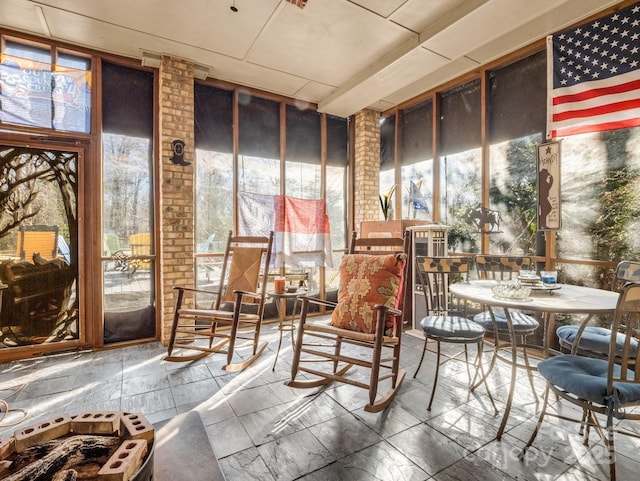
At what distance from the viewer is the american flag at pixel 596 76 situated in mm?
2781

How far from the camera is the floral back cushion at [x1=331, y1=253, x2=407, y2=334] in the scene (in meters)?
2.46

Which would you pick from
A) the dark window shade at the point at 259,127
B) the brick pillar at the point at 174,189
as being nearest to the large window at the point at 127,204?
the brick pillar at the point at 174,189

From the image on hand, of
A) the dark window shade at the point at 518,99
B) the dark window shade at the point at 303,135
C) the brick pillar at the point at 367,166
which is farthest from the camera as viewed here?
the brick pillar at the point at 367,166

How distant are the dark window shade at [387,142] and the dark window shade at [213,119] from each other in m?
2.51

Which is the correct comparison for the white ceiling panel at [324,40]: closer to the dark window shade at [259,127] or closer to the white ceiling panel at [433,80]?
the dark window shade at [259,127]

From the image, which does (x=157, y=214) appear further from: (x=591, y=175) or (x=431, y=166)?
(x=591, y=175)

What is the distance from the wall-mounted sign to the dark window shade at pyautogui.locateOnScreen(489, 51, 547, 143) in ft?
0.91

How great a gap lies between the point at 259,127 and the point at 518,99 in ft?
10.9

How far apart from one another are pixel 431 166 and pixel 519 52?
63.7 inches

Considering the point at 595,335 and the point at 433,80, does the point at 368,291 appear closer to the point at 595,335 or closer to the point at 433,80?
the point at 595,335

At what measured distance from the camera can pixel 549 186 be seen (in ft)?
11.1

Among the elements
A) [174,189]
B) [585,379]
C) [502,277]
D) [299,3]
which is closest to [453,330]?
[585,379]

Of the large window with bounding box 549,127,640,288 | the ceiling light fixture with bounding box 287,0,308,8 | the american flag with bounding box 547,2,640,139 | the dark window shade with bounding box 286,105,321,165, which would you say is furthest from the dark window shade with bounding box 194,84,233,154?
the large window with bounding box 549,127,640,288

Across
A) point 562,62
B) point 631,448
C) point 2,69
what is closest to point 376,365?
point 631,448
